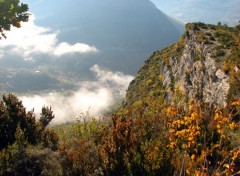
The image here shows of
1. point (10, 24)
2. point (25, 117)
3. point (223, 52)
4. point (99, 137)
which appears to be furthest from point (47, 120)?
point (223, 52)

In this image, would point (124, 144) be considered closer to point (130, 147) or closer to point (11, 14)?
point (130, 147)

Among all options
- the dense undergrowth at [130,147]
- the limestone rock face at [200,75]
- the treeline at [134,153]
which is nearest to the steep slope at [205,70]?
the limestone rock face at [200,75]

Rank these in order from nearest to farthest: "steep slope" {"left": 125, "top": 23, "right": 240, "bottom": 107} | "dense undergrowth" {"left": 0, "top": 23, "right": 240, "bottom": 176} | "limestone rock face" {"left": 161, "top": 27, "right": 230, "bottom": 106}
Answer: "dense undergrowth" {"left": 0, "top": 23, "right": 240, "bottom": 176}
"steep slope" {"left": 125, "top": 23, "right": 240, "bottom": 107}
"limestone rock face" {"left": 161, "top": 27, "right": 230, "bottom": 106}

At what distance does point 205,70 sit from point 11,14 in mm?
20451

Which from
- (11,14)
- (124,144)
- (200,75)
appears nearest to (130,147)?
(124,144)

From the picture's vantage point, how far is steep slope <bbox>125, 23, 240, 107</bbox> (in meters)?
21.2

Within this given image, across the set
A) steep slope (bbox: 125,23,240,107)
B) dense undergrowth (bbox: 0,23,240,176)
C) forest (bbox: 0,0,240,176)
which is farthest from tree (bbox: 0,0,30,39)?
steep slope (bbox: 125,23,240,107)

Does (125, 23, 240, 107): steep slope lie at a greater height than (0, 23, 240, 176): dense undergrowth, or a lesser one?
greater

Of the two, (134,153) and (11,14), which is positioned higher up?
(11,14)

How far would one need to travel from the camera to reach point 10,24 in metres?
11.3

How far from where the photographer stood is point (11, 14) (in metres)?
11.2

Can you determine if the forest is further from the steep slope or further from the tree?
the steep slope

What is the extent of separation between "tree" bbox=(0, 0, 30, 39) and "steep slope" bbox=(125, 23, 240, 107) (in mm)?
8893

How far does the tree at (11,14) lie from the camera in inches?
439
